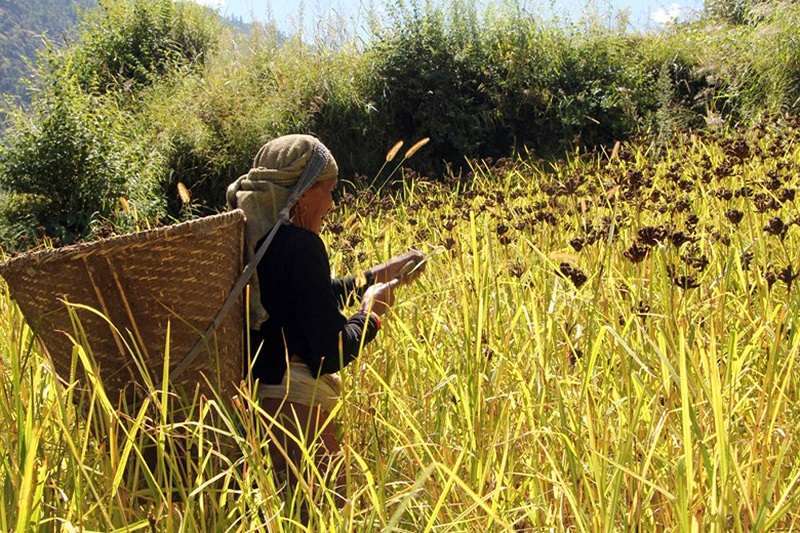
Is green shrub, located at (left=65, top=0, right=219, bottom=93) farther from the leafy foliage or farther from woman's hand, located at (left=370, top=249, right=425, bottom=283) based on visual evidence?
woman's hand, located at (left=370, top=249, right=425, bottom=283)

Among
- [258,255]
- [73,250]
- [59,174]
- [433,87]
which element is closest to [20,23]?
[59,174]

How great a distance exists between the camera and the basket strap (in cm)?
192

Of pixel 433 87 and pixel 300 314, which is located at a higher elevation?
pixel 300 314

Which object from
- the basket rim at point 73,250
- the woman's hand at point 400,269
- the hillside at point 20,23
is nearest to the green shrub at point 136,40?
the woman's hand at point 400,269

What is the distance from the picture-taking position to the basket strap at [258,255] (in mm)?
1921

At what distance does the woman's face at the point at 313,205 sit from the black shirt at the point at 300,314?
124 mm

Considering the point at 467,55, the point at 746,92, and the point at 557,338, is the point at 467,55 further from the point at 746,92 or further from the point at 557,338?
the point at 557,338

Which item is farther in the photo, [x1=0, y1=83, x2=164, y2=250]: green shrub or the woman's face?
[x1=0, y1=83, x2=164, y2=250]: green shrub

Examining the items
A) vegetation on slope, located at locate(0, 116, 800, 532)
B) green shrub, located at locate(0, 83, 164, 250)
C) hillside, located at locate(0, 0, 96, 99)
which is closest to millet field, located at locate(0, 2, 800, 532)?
vegetation on slope, located at locate(0, 116, 800, 532)

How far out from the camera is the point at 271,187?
7.39 ft

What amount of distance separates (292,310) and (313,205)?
0.33 metres

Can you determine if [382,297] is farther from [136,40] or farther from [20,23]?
[20,23]

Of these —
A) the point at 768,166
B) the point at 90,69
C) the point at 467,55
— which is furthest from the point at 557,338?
the point at 90,69

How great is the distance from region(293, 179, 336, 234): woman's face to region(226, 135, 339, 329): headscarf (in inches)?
2.4
